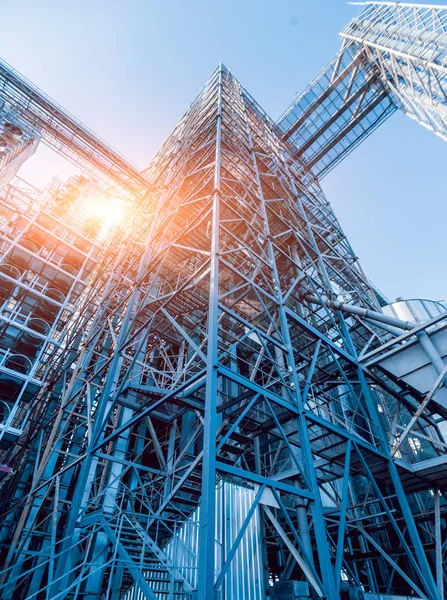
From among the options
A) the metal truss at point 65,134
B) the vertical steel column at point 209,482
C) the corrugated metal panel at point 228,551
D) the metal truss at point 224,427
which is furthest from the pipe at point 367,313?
the metal truss at point 65,134

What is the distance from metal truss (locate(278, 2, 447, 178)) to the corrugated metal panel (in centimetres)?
1625

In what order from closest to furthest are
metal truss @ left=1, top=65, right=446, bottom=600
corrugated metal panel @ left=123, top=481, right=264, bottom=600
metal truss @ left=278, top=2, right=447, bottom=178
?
metal truss @ left=1, top=65, right=446, bottom=600, corrugated metal panel @ left=123, top=481, right=264, bottom=600, metal truss @ left=278, top=2, right=447, bottom=178

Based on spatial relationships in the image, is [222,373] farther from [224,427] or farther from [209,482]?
[224,427]

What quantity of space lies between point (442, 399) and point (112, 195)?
20678 mm

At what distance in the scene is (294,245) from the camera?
13.6 m

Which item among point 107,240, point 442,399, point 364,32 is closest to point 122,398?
point 442,399

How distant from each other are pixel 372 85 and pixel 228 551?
25.9 meters

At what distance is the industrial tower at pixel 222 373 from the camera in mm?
6820

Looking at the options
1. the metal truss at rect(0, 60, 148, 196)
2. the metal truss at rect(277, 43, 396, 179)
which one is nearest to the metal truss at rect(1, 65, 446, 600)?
the metal truss at rect(0, 60, 148, 196)

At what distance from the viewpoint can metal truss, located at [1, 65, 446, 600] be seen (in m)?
6.38

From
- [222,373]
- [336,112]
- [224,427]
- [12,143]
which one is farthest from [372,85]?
[222,373]

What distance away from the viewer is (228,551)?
281 inches

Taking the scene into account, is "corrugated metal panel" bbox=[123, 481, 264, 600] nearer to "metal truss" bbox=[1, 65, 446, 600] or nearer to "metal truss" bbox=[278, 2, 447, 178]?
"metal truss" bbox=[1, 65, 446, 600]

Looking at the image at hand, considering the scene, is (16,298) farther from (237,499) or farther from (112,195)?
(237,499)
